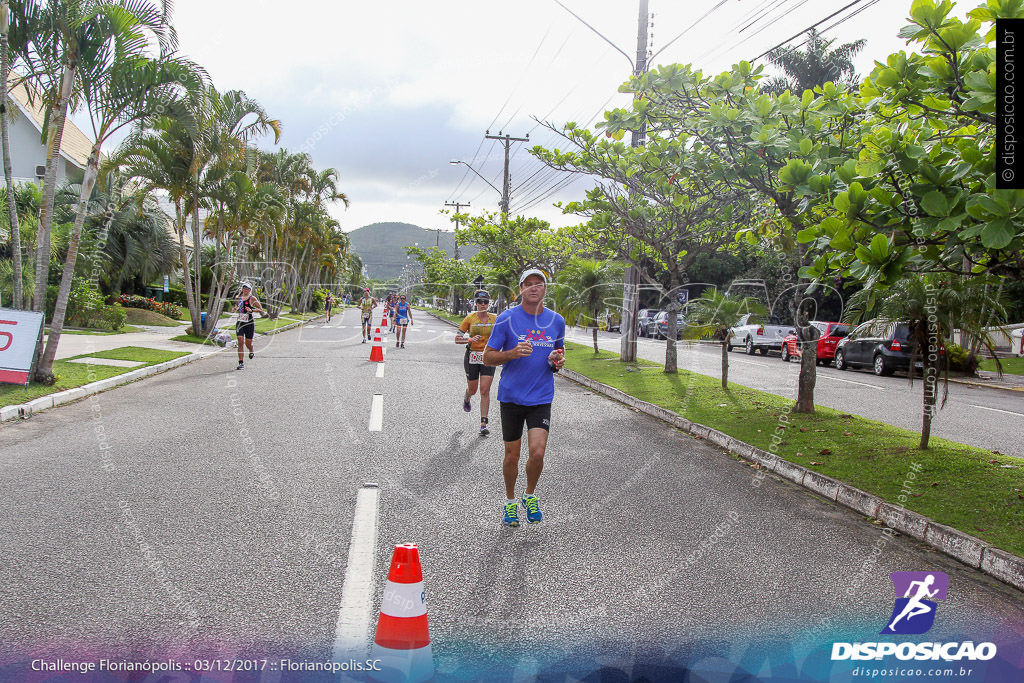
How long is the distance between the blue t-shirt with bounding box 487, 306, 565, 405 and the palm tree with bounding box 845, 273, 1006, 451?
378 centimetres

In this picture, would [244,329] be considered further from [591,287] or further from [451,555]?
[451,555]

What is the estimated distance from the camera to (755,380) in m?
17.5

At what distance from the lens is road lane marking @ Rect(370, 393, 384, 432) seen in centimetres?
957

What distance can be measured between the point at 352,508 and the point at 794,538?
133 inches

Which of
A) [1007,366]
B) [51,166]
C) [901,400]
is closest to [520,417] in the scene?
[51,166]

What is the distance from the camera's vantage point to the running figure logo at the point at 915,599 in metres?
4.12

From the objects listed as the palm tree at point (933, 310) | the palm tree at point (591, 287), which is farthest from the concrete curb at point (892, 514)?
the palm tree at point (591, 287)

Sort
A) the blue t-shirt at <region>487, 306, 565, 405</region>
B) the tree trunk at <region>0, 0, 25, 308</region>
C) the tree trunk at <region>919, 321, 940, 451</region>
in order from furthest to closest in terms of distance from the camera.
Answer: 1. the tree trunk at <region>0, 0, 25, 308</region>
2. the tree trunk at <region>919, 321, 940, 451</region>
3. the blue t-shirt at <region>487, 306, 565, 405</region>

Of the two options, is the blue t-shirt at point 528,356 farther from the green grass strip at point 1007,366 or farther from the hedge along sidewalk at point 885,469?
the green grass strip at point 1007,366

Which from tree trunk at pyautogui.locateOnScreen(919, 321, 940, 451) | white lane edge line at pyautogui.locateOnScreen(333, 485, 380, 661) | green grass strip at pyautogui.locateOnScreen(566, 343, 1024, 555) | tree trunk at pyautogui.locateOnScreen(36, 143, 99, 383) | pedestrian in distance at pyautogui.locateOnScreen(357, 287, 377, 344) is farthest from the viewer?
pedestrian in distance at pyautogui.locateOnScreen(357, 287, 377, 344)

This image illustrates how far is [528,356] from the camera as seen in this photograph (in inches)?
223

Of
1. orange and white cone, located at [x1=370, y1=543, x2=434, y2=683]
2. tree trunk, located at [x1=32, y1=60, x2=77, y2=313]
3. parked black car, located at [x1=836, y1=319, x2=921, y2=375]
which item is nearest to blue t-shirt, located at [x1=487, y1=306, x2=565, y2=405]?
orange and white cone, located at [x1=370, y1=543, x2=434, y2=683]

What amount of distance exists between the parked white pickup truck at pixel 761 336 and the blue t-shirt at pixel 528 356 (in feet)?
75.7

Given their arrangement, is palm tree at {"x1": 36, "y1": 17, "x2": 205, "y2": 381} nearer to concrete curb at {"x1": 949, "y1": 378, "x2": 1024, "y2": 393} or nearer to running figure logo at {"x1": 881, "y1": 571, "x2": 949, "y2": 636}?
running figure logo at {"x1": 881, "y1": 571, "x2": 949, "y2": 636}
